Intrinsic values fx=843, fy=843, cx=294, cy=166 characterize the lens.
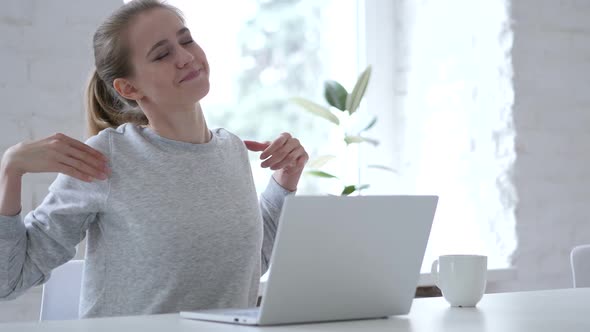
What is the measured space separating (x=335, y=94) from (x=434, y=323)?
187 centimetres

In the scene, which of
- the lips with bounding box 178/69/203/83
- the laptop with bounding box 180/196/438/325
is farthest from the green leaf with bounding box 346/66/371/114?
the laptop with bounding box 180/196/438/325

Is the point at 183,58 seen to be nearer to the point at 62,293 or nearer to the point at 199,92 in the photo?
the point at 199,92

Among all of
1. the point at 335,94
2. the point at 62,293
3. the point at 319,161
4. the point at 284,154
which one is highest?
the point at 284,154

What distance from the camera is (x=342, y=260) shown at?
107 centimetres

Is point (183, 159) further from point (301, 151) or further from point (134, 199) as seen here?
point (301, 151)

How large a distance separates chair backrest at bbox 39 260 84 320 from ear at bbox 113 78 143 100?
0.35 meters

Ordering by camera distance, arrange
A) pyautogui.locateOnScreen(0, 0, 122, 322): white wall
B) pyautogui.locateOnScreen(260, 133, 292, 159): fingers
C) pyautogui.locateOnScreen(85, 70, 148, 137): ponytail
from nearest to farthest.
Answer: pyautogui.locateOnScreen(260, 133, 292, 159): fingers < pyautogui.locateOnScreen(85, 70, 148, 137): ponytail < pyautogui.locateOnScreen(0, 0, 122, 322): white wall

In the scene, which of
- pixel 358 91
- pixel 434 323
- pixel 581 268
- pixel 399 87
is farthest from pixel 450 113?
pixel 434 323

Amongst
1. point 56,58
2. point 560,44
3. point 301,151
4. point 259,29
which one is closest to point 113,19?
point 301,151

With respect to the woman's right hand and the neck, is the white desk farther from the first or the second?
the neck

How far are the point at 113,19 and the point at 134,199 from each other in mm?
386

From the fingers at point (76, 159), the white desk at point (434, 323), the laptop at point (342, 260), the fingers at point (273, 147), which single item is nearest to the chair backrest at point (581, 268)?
the white desk at point (434, 323)

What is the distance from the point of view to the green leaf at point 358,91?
2.88 m

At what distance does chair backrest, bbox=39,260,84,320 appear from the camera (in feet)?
5.19
